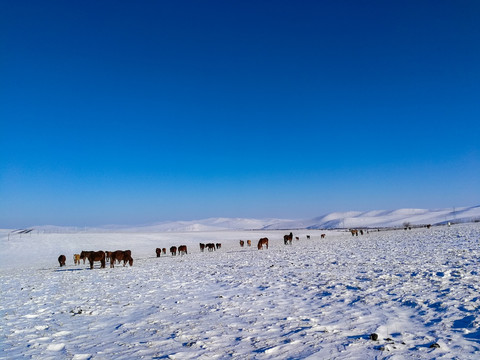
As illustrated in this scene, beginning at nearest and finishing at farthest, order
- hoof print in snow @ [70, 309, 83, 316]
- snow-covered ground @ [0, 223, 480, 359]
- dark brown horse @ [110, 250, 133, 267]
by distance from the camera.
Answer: snow-covered ground @ [0, 223, 480, 359], hoof print in snow @ [70, 309, 83, 316], dark brown horse @ [110, 250, 133, 267]

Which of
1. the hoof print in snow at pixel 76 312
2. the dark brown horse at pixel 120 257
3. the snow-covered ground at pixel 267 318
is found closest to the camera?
the snow-covered ground at pixel 267 318

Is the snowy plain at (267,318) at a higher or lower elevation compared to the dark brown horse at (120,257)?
lower

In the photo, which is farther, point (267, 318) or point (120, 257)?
point (120, 257)

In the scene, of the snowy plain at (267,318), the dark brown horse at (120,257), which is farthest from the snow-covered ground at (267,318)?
the dark brown horse at (120,257)

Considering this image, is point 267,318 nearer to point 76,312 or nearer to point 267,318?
point 267,318

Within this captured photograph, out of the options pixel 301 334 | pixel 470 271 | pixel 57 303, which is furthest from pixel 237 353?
pixel 470 271

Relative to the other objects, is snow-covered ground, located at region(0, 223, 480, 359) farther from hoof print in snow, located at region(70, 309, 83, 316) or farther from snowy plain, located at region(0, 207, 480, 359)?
hoof print in snow, located at region(70, 309, 83, 316)

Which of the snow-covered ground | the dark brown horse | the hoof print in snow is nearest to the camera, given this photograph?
the snow-covered ground

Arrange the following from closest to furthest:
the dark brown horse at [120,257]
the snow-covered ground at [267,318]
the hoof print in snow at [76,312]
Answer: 1. the snow-covered ground at [267,318]
2. the hoof print in snow at [76,312]
3. the dark brown horse at [120,257]

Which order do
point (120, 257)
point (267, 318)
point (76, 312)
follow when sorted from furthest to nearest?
1. point (120, 257)
2. point (76, 312)
3. point (267, 318)

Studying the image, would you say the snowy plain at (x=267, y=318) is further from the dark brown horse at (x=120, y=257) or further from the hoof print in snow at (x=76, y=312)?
the dark brown horse at (x=120, y=257)

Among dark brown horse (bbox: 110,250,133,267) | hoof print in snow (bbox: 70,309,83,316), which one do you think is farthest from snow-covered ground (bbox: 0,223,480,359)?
dark brown horse (bbox: 110,250,133,267)

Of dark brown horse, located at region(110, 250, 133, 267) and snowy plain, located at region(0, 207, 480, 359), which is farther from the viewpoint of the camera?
dark brown horse, located at region(110, 250, 133, 267)

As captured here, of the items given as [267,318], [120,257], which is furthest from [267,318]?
[120,257]
